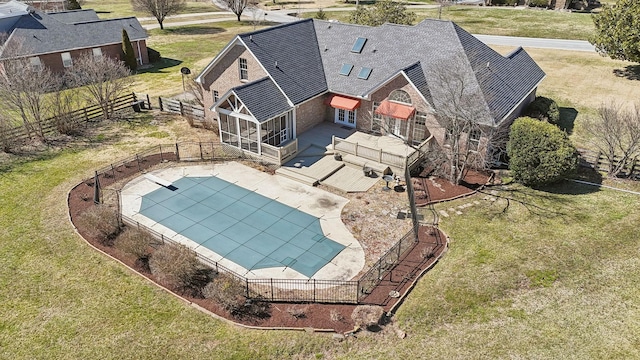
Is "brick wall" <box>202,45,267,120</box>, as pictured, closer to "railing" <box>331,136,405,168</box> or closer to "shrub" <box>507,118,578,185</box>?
"railing" <box>331,136,405,168</box>

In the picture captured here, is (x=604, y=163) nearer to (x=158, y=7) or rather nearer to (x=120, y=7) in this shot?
(x=158, y=7)

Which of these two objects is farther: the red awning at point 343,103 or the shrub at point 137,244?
the red awning at point 343,103

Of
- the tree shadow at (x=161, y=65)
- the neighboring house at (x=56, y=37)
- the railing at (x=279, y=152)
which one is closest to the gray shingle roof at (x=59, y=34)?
the neighboring house at (x=56, y=37)

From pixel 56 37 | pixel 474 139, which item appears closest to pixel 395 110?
pixel 474 139

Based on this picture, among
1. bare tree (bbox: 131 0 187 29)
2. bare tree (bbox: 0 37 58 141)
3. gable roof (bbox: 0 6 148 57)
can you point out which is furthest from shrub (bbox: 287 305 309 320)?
bare tree (bbox: 131 0 187 29)

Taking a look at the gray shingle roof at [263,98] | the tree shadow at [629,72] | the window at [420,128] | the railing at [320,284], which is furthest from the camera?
the tree shadow at [629,72]

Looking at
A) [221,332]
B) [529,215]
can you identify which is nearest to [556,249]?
[529,215]

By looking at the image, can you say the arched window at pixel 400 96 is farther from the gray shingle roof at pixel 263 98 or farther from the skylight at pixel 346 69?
the gray shingle roof at pixel 263 98
